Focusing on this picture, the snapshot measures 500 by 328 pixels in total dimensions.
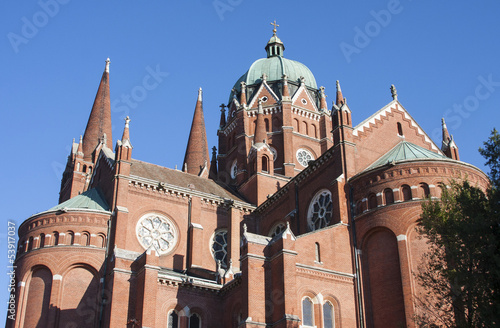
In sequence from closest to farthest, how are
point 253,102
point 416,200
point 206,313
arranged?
1. point 416,200
2. point 206,313
3. point 253,102

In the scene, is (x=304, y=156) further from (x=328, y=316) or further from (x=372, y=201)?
(x=328, y=316)

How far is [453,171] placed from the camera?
3234 centimetres

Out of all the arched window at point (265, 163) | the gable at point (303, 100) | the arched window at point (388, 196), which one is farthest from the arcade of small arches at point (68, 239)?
the gable at point (303, 100)

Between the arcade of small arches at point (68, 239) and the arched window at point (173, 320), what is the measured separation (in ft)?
23.7

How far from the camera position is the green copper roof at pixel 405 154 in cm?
3392

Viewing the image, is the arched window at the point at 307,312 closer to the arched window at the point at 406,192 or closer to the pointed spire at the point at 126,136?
the arched window at the point at 406,192

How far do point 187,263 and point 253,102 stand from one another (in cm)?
2127

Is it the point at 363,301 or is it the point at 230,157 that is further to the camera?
the point at 230,157

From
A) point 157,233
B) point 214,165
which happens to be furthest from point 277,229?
point 214,165

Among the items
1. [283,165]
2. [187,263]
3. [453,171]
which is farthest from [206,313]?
[283,165]

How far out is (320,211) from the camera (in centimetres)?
3719

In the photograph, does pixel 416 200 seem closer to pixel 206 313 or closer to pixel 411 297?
pixel 411 297

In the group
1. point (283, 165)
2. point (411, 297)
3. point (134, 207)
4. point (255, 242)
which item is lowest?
Result: point (411, 297)

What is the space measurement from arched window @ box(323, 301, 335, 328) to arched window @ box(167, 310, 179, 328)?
8579 mm
